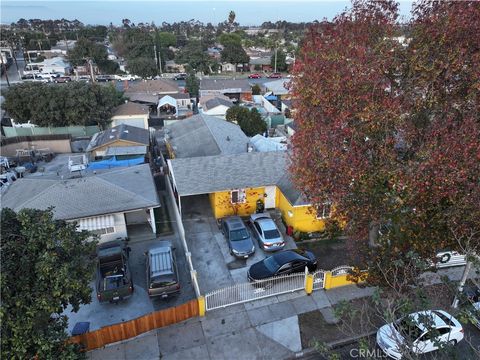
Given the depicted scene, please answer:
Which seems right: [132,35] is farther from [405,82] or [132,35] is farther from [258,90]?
[405,82]

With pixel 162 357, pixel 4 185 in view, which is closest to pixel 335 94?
pixel 162 357

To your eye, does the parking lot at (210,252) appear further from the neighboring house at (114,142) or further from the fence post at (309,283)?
the neighboring house at (114,142)

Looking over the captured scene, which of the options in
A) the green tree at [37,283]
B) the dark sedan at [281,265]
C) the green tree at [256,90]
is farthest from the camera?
the green tree at [256,90]

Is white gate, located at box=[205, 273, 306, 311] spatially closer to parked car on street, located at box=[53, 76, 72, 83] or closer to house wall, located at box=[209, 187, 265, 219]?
house wall, located at box=[209, 187, 265, 219]

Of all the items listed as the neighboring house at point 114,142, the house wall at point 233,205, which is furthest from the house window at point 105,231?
the neighboring house at point 114,142

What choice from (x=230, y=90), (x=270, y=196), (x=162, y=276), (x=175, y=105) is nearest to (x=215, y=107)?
(x=175, y=105)

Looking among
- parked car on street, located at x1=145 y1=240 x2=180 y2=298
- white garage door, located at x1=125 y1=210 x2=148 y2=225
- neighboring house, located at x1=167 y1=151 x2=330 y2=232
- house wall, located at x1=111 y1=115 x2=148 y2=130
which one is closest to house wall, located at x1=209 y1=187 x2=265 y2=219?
neighboring house, located at x1=167 y1=151 x2=330 y2=232
